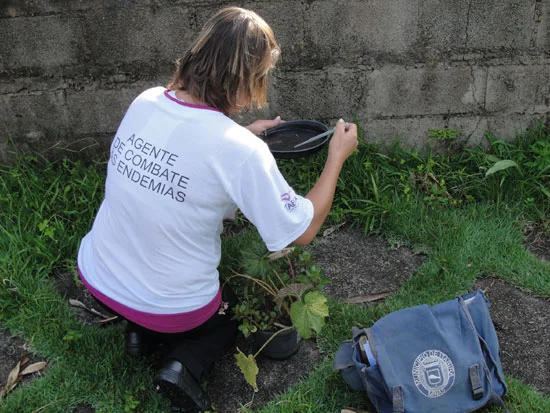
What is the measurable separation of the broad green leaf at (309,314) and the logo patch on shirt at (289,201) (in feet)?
1.43

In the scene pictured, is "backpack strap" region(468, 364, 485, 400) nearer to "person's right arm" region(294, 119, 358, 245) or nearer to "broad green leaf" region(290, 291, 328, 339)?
"broad green leaf" region(290, 291, 328, 339)

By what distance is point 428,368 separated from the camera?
2129mm

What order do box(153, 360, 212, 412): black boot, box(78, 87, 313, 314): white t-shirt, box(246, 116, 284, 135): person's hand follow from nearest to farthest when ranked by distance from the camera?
1. box(78, 87, 313, 314): white t-shirt
2. box(153, 360, 212, 412): black boot
3. box(246, 116, 284, 135): person's hand

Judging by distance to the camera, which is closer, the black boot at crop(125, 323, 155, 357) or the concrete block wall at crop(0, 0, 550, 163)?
the black boot at crop(125, 323, 155, 357)

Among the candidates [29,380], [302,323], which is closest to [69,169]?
[29,380]

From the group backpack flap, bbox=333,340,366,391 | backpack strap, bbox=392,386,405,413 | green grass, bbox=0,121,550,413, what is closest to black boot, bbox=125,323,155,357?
green grass, bbox=0,121,550,413

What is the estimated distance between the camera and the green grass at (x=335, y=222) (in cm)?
239

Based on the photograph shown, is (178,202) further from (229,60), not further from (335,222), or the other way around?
(335,222)

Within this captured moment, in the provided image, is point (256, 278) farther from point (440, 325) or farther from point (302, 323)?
point (440, 325)

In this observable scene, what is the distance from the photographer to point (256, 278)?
2.54m

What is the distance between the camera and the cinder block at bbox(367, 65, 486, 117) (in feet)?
10.7

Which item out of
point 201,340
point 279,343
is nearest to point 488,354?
point 279,343

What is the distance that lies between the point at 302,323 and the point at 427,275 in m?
0.95

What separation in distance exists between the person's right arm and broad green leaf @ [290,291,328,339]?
0.26 m
